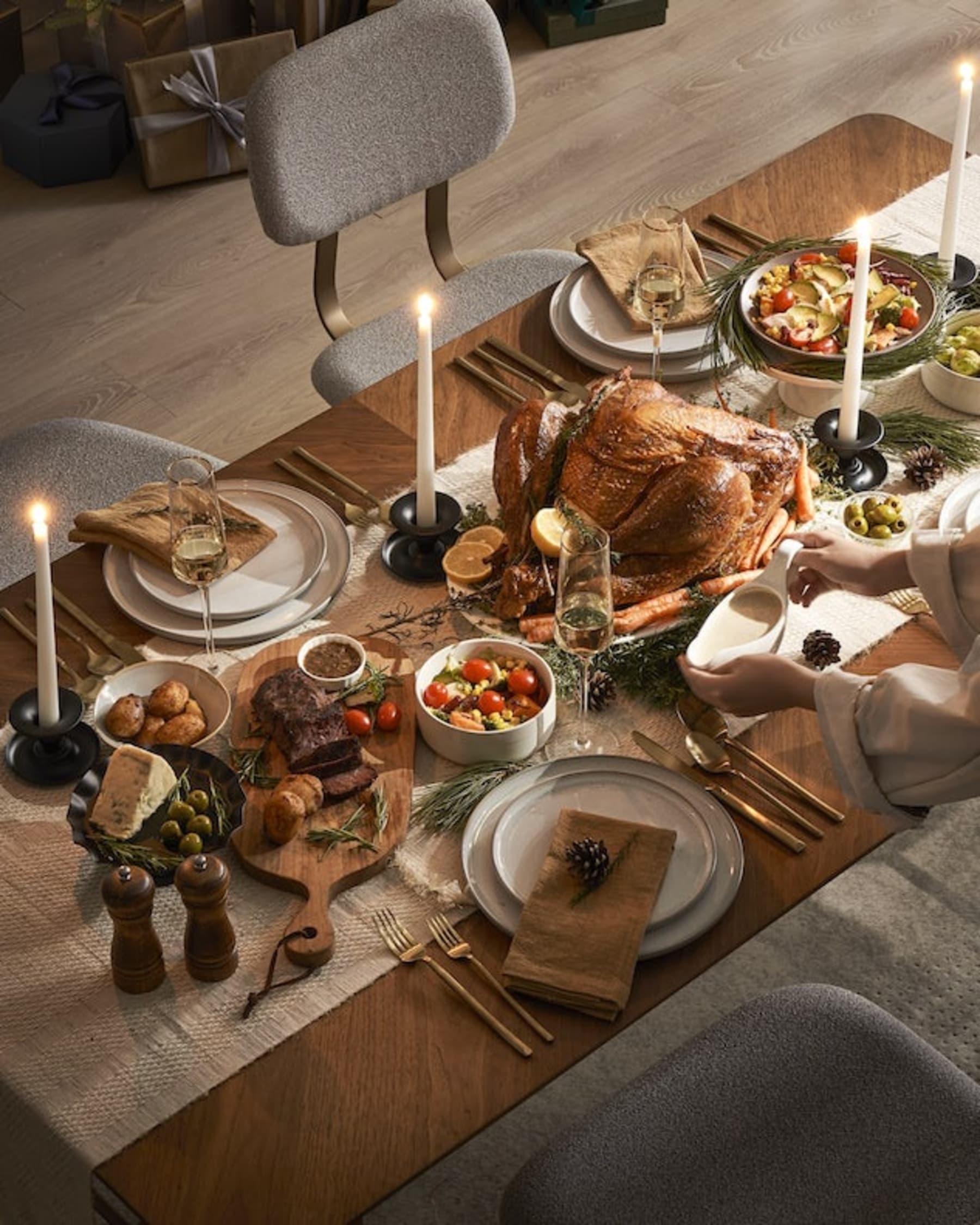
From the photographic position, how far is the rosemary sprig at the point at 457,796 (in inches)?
76.1

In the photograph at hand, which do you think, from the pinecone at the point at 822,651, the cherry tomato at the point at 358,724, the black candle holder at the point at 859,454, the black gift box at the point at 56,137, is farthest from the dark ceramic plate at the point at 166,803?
the black gift box at the point at 56,137

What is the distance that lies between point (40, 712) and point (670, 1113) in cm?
84

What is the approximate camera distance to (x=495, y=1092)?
5.51 feet

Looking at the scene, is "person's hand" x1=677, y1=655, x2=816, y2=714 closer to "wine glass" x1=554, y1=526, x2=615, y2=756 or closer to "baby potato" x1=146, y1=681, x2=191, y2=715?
"wine glass" x1=554, y1=526, x2=615, y2=756

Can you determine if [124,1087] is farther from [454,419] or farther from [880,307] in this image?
[880,307]

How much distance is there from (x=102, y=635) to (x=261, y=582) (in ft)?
0.69

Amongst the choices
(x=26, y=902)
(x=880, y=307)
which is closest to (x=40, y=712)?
(x=26, y=902)

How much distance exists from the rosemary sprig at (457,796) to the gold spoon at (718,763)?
8.1 inches

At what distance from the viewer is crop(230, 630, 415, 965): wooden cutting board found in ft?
5.97

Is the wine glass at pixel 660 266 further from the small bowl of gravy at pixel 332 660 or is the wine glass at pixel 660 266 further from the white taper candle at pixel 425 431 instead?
the small bowl of gravy at pixel 332 660

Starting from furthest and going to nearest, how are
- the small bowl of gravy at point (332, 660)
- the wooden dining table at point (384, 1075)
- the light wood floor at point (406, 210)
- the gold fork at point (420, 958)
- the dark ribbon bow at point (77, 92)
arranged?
the dark ribbon bow at point (77, 92) → the light wood floor at point (406, 210) → the small bowl of gravy at point (332, 660) → the gold fork at point (420, 958) → the wooden dining table at point (384, 1075)

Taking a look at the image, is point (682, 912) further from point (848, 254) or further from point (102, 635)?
point (848, 254)

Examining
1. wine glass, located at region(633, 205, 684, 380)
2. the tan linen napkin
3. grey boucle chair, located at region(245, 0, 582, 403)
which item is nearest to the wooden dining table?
wine glass, located at region(633, 205, 684, 380)

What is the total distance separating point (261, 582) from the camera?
87.9 inches
